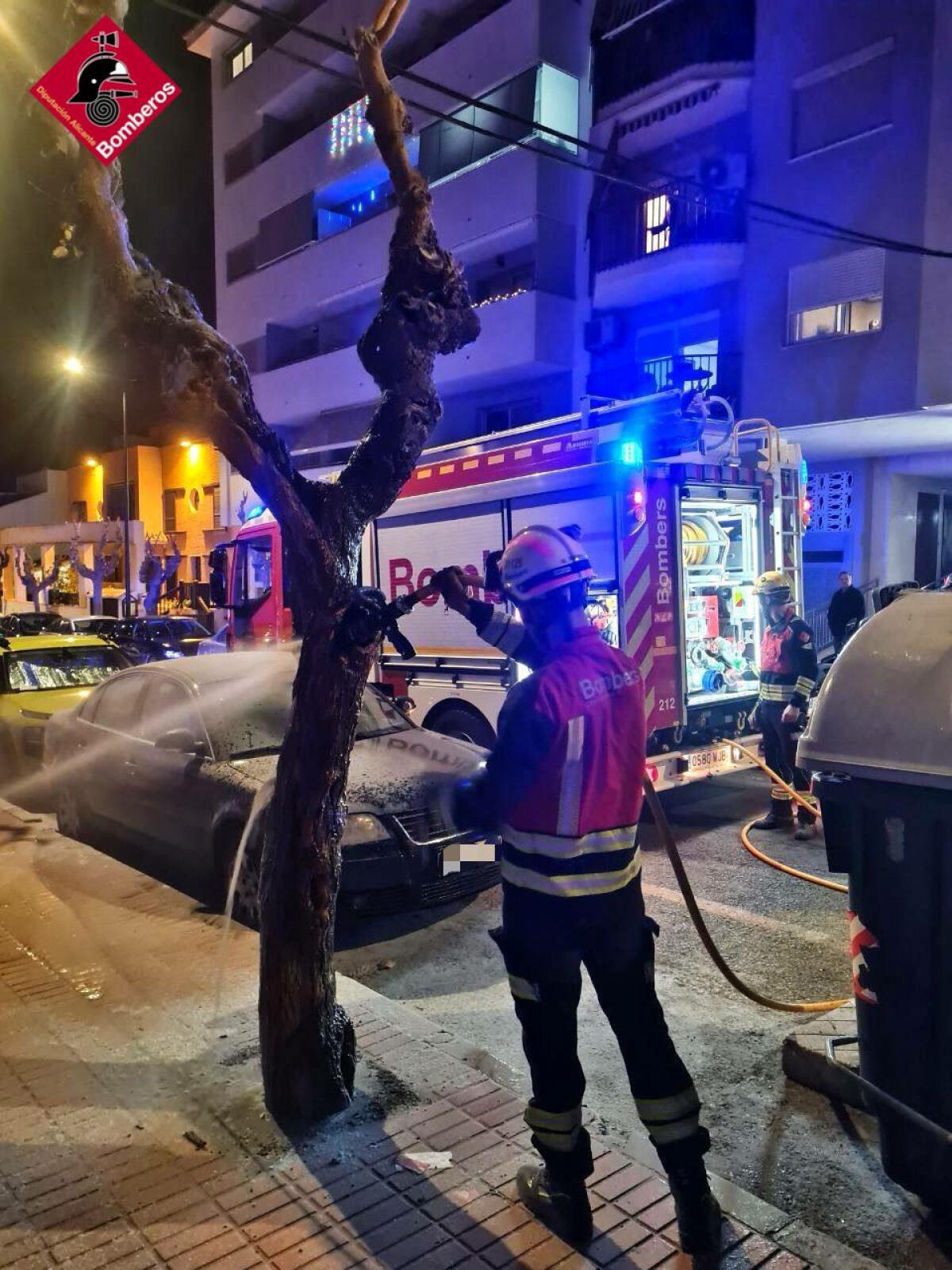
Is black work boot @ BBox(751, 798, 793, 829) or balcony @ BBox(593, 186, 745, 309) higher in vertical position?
balcony @ BBox(593, 186, 745, 309)

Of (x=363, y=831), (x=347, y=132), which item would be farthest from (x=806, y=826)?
(x=347, y=132)

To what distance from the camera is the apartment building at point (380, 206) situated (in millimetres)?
19328

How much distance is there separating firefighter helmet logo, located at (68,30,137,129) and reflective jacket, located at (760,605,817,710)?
18.8 ft

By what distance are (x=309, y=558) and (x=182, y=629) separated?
16.1 meters

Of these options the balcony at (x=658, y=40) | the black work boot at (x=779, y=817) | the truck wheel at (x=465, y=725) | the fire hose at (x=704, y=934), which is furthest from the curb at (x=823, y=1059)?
the balcony at (x=658, y=40)

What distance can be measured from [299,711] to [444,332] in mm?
1545

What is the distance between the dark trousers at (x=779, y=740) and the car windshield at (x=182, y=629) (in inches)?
507

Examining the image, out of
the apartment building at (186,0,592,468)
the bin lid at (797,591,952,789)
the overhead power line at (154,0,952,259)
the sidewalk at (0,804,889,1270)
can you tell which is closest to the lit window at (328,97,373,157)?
the apartment building at (186,0,592,468)

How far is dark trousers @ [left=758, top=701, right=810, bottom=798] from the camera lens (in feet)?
24.7

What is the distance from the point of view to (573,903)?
269 cm

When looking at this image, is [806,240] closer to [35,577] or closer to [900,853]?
[900,853]

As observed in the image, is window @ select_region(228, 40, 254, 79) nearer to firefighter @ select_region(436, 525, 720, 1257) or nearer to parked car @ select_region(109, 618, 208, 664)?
parked car @ select_region(109, 618, 208, 664)

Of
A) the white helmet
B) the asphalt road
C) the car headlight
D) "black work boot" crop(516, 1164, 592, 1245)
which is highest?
the white helmet

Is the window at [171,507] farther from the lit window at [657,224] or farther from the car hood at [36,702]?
the car hood at [36,702]
